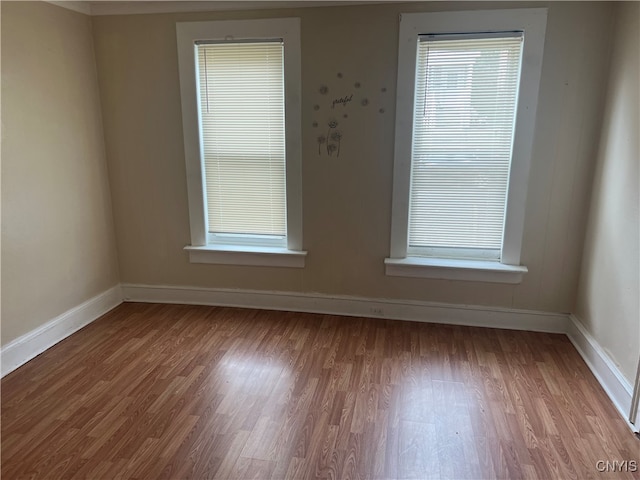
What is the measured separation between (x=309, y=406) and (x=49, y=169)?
Result: 7.49ft

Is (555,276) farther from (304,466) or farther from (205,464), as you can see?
(205,464)

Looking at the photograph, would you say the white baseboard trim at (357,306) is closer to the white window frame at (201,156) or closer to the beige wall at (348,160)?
the beige wall at (348,160)

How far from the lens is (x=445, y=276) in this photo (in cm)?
305

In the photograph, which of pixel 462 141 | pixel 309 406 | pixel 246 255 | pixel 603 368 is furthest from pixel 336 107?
pixel 603 368

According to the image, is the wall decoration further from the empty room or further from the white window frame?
the white window frame

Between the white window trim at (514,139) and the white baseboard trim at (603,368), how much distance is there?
0.50 meters

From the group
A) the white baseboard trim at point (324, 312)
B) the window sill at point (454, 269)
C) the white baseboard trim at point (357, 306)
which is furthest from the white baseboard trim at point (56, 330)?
the window sill at point (454, 269)

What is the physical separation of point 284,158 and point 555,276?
2128 millimetres

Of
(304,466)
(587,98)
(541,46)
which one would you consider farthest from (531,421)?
(541,46)

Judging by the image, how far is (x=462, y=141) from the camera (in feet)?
9.35

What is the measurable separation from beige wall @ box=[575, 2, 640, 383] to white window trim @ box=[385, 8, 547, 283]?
41cm

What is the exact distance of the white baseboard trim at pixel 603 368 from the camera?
2.11 m

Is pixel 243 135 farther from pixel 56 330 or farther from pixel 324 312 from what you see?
pixel 56 330

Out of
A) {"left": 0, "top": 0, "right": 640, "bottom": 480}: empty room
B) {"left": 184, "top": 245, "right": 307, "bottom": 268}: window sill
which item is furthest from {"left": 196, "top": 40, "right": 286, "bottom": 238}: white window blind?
{"left": 184, "top": 245, "right": 307, "bottom": 268}: window sill
